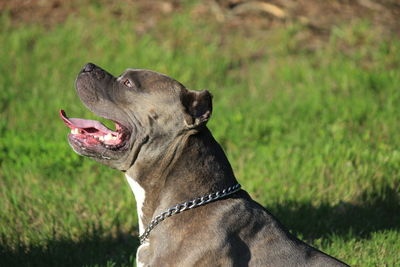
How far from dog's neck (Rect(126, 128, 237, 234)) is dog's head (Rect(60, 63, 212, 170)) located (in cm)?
8

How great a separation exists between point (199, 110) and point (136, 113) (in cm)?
45

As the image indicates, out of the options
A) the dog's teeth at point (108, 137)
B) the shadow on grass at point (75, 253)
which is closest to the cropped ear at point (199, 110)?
the dog's teeth at point (108, 137)

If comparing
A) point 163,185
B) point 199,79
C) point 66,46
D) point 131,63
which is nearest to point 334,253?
point 163,185

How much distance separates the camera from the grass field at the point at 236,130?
5.73 meters

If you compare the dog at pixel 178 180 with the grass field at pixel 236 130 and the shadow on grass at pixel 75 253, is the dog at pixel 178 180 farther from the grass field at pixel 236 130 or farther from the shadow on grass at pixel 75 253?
the grass field at pixel 236 130

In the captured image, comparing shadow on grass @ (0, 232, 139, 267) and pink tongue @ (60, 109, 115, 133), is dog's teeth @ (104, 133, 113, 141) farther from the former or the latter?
shadow on grass @ (0, 232, 139, 267)

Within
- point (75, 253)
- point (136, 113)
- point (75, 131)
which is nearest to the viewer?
point (136, 113)

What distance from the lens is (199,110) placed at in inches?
171

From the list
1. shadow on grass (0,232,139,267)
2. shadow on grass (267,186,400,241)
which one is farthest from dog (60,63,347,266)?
shadow on grass (267,186,400,241)

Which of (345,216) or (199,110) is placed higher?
(199,110)

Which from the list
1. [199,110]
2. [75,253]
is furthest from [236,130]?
[199,110]

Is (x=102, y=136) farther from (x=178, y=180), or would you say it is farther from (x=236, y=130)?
(x=236, y=130)

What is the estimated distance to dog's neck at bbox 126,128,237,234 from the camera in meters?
4.31

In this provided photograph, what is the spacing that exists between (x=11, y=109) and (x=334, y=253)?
4.34 meters
